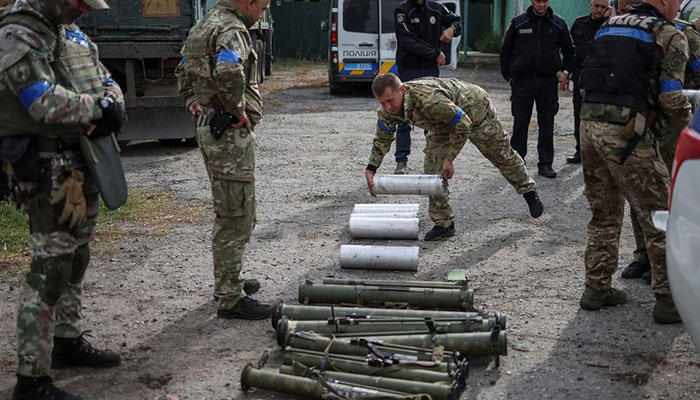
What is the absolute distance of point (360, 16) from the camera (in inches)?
673

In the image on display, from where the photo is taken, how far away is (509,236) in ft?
23.3

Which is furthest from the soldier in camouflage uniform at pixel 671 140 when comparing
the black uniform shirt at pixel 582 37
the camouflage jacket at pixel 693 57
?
the black uniform shirt at pixel 582 37

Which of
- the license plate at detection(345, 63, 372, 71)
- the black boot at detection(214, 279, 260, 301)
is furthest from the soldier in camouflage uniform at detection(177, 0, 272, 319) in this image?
the license plate at detection(345, 63, 372, 71)

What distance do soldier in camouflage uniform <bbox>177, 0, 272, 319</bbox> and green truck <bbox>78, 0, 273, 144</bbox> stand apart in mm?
5595

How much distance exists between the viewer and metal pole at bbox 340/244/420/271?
6.08 meters

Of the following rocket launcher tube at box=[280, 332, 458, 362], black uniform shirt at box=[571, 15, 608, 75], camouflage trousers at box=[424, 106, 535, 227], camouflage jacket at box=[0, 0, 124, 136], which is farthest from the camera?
black uniform shirt at box=[571, 15, 608, 75]

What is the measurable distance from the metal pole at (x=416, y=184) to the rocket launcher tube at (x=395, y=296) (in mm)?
1629

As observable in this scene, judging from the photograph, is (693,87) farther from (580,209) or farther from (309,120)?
(309,120)

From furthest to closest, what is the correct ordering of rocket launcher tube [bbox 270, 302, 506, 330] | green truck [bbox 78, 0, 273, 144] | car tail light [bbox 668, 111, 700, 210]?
green truck [bbox 78, 0, 273, 144] < rocket launcher tube [bbox 270, 302, 506, 330] < car tail light [bbox 668, 111, 700, 210]

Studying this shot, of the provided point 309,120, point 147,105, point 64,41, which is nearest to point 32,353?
point 64,41

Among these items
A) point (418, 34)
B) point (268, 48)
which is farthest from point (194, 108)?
point (268, 48)

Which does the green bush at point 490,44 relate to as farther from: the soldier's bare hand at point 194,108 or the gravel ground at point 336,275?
the soldier's bare hand at point 194,108

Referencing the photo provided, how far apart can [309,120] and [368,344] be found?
10352 mm

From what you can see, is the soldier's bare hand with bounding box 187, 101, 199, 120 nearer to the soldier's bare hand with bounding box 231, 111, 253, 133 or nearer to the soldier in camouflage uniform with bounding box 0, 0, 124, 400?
the soldier's bare hand with bounding box 231, 111, 253, 133
